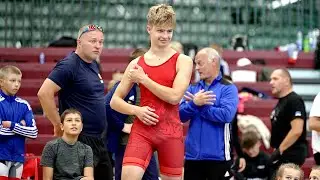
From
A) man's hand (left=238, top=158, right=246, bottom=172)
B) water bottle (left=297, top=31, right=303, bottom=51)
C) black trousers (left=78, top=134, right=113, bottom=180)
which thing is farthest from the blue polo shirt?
water bottle (left=297, top=31, right=303, bottom=51)

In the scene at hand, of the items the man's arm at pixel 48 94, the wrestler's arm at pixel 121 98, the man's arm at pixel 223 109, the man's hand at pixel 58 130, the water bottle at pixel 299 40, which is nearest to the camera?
the wrestler's arm at pixel 121 98

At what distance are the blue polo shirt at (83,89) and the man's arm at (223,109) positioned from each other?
974 millimetres

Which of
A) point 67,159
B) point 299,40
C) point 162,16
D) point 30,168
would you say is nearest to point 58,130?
point 67,159

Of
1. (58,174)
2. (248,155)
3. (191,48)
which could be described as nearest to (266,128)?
(248,155)

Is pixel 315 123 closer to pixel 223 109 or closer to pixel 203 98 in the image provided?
pixel 223 109

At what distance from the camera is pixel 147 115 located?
20.9ft

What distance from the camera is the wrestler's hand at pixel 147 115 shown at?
6.38 m

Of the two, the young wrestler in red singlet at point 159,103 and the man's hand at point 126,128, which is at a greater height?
the young wrestler in red singlet at point 159,103

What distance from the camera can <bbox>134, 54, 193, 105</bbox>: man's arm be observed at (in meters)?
6.38

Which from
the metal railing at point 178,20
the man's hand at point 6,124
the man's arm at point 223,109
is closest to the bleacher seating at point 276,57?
the metal railing at point 178,20

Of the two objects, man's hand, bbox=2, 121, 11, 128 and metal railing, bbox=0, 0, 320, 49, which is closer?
man's hand, bbox=2, 121, 11, 128

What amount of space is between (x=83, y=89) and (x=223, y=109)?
135 cm

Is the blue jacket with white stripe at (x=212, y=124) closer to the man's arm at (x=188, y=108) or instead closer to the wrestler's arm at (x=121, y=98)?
the man's arm at (x=188, y=108)

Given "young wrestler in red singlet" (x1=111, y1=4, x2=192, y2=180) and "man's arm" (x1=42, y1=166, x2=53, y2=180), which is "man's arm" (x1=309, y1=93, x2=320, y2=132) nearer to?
A: "young wrestler in red singlet" (x1=111, y1=4, x2=192, y2=180)
